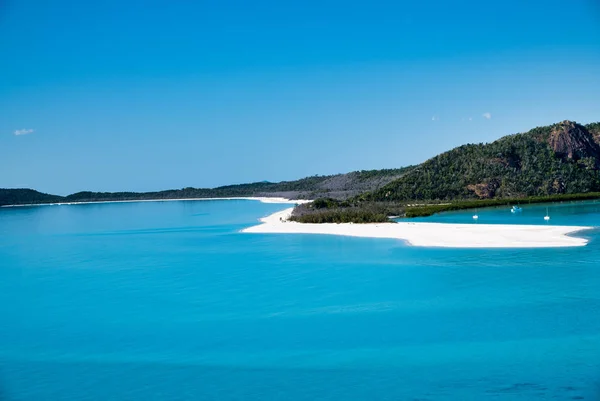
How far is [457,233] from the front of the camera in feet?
99.2

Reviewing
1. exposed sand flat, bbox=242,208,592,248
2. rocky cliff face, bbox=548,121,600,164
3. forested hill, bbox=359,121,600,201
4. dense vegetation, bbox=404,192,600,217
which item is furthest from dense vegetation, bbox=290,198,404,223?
rocky cliff face, bbox=548,121,600,164

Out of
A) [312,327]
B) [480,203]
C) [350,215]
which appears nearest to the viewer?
[312,327]

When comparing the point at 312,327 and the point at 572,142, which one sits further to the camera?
the point at 572,142

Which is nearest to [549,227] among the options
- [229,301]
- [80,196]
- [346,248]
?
[346,248]

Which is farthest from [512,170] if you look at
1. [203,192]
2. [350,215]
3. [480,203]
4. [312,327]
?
[203,192]

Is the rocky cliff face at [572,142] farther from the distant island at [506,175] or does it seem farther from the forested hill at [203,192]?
the forested hill at [203,192]

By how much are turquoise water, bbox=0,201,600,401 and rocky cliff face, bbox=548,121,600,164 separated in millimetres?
48390

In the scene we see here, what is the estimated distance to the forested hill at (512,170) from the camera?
6131 centimetres

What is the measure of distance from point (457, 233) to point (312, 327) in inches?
694

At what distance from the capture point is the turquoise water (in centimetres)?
1109

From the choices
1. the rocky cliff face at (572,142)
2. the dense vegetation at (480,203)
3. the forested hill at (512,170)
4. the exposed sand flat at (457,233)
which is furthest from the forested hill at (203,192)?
the exposed sand flat at (457,233)

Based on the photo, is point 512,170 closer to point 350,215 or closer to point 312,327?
point 350,215

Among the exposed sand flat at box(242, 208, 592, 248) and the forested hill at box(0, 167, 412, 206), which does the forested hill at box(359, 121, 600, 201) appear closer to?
the exposed sand flat at box(242, 208, 592, 248)

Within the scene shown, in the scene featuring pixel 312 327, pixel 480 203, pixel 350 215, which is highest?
pixel 480 203
